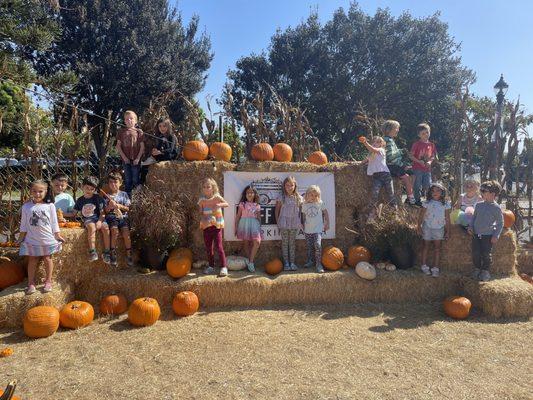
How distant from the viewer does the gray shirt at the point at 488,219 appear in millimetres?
5012

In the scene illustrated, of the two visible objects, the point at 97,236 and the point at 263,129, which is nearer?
the point at 97,236

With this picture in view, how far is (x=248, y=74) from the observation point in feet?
67.3

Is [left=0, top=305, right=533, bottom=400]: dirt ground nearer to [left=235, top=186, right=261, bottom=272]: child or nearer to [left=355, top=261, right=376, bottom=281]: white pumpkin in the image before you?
[left=355, top=261, right=376, bottom=281]: white pumpkin

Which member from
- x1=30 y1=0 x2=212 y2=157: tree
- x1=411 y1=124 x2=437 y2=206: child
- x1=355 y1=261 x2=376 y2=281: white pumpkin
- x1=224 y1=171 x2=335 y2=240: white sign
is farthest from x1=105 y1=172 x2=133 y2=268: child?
x1=30 y1=0 x2=212 y2=157: tree

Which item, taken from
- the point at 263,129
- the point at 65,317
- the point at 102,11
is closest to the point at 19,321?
the point at 65,317

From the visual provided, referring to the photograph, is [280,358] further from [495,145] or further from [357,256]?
[495,145]

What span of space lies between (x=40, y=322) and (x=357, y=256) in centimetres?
411

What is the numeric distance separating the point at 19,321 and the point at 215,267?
234 centimetres

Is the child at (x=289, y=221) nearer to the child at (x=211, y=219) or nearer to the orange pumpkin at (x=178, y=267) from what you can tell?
the child at (x=211, y=219)

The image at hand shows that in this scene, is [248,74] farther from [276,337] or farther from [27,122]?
[276,337]

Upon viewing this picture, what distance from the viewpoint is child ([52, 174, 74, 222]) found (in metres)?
5.12

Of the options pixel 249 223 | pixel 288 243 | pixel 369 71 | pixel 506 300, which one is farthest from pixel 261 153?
pixel 369 71

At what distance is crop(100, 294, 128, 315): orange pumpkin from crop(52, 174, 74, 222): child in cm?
152

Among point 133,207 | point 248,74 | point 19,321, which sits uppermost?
point 248,74
